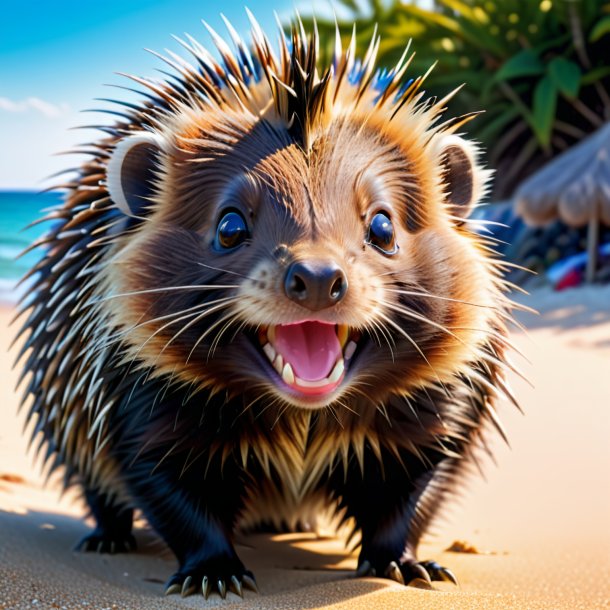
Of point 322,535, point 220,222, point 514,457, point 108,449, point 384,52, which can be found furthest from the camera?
point 384,52

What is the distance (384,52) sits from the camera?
15.6 metres

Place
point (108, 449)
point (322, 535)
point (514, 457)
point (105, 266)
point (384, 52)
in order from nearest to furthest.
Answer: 1. point (105, 266)
2. point (108, 449)
3. point (322, 535)
4. point (514, 457)
5. point (384, 52)

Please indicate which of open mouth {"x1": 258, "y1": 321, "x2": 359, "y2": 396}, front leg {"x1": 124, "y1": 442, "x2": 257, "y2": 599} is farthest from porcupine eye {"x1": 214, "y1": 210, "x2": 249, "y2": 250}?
front leg {"x1": 124, "y1": 442, "x2": 257, "y2": 599}

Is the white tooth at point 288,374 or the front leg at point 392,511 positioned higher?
the white tooth at point 288,374

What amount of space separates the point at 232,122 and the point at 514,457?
10.3 ft

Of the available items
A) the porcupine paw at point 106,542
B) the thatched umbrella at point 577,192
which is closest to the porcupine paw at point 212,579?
the porcupine paw at point 106,542

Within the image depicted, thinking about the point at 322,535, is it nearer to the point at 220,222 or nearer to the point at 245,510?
the point at 245,510

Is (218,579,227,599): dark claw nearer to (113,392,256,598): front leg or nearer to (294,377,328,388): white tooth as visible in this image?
(113,392,256,598): front leg

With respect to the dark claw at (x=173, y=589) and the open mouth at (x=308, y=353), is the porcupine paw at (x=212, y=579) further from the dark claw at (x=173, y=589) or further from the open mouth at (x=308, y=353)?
the open mouth at (x=308, y=353)

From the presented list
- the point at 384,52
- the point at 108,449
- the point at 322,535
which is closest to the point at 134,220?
the point at 108,449

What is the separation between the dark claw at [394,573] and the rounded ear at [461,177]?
1.18 metres

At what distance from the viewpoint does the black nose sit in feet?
7.13

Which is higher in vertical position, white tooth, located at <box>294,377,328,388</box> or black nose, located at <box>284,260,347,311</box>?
black nose, located at <box>284,260,347,311</box>

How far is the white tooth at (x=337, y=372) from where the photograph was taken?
239 centimetres
